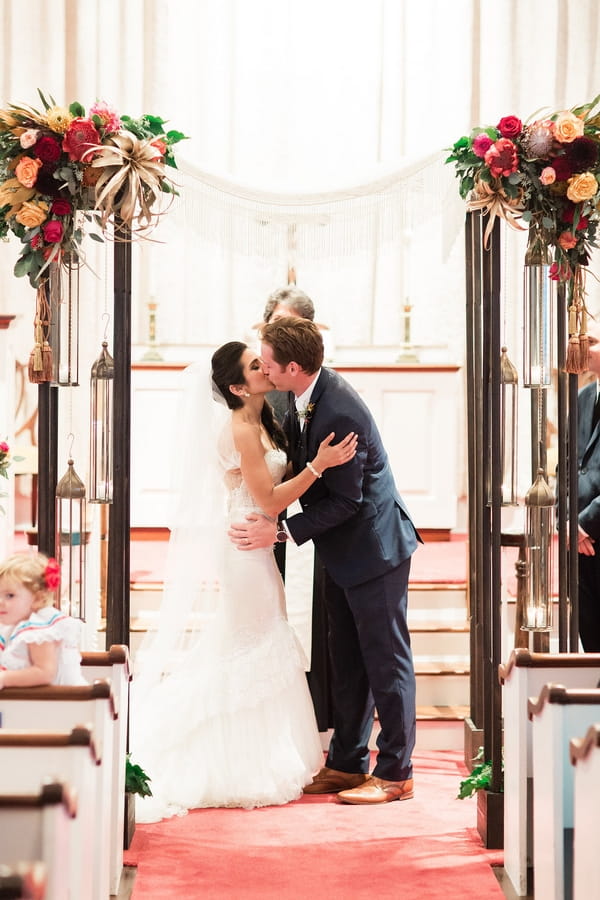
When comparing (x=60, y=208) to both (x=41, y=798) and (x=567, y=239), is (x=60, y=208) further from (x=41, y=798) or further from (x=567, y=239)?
(x=41, y=798)

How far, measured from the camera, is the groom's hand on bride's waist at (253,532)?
4223 mm

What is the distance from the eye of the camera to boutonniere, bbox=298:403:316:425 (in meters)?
4.10

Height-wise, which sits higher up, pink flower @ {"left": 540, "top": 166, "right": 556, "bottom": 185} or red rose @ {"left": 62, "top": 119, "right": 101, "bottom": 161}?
red rose @ {"left": 62, "top": 119, "right": 101, "bottom": 161}

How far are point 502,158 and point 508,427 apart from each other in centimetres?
A: 100

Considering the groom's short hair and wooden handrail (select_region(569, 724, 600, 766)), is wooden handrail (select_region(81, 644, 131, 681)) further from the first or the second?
wooden handrail (select_region(569, 724, 600, 766))

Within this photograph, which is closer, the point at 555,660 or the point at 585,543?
the point at 555,660

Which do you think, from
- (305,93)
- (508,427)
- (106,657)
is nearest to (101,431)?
(106,657)

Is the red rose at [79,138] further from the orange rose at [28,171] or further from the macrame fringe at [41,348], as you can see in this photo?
the macrame fringe at [41,348]

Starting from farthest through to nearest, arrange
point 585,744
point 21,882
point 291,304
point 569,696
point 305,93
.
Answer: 1. point 305,93
2. point 291,304
3. point 569,696
4. point 585,744
5. point 21,882

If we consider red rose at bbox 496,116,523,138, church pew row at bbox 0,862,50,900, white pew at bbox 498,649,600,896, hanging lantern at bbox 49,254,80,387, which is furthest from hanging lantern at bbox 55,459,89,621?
church pew row at bbox 0,862,50,900

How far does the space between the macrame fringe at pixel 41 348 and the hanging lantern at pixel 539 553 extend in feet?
5.27

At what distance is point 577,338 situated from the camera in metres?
3.71

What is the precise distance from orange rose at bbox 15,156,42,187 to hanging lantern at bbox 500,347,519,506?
1637 millimetres

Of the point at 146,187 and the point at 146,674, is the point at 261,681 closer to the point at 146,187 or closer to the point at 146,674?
the point at 146,674
